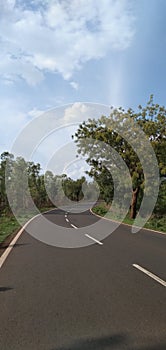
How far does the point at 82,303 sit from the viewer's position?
522 centimetres

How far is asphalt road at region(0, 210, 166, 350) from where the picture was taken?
392 cm

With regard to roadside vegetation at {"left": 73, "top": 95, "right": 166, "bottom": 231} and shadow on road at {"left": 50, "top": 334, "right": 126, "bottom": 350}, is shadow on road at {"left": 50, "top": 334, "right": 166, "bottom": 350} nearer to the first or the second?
shadow on road at {"left": 50, "top": 334, "right": 126, "bottom": 350}

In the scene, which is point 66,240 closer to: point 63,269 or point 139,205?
point 63,269

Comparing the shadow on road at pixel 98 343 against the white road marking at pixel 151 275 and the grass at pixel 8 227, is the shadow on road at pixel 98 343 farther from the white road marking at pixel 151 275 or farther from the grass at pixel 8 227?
the grass at pixel 8 227

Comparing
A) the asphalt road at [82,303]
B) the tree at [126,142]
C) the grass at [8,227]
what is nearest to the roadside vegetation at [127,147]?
the tree at [126,142]

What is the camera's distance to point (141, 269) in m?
7.71

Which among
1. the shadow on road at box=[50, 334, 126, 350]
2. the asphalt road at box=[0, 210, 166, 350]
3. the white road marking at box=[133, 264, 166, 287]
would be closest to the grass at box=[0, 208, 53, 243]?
the asphalt road at box=[0, 210, 166, 350]

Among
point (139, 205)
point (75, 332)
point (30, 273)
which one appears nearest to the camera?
point (75, 332)

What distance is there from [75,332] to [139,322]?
0.94 meters

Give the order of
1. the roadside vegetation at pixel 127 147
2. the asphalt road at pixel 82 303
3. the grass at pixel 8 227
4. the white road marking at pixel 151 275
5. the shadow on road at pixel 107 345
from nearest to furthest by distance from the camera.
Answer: the shadow on road at pixel 107 345
the asphalt road at pixel 82 303
the white road marking at pixel 151 275
the grass at pixel 8 227
the roadside vegetation at pixel 127 147

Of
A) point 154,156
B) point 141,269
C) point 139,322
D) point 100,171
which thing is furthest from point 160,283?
point 100,171

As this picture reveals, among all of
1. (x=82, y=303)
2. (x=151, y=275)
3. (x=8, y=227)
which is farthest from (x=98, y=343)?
(x=8, y=227)

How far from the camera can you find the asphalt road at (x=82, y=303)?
3.92 metres

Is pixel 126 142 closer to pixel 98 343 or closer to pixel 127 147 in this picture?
pixel 127 147
